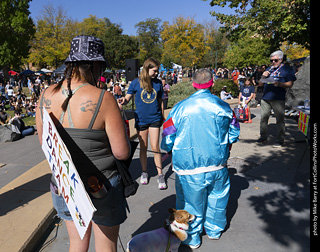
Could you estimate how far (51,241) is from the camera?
271 cm

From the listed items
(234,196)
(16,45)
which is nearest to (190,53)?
(16,45)

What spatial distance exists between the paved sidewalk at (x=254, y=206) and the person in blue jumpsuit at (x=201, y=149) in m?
0.41

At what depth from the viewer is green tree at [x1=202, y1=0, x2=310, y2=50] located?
26.3ft

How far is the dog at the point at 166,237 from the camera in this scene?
208cm

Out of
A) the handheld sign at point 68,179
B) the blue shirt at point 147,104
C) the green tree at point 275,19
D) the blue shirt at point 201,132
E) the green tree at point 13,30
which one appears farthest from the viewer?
the green tree at point 13,30

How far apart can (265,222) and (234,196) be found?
0.63m

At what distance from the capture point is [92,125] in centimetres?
141

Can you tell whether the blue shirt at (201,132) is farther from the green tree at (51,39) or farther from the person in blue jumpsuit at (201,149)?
the green tree at (51,39)

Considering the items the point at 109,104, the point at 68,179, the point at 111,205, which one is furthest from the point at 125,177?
the point at 109,104

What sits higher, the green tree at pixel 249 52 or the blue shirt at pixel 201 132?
the green tree at pixel 249 52

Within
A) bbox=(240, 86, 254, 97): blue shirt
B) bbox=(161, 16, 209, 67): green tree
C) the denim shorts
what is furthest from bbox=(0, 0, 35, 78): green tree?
the denim shorts

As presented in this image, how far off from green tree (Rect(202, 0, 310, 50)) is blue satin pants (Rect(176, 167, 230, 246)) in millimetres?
6728

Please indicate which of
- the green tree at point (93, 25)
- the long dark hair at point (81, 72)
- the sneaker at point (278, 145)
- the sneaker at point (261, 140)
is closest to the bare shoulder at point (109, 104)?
the long dark hair at point (81, 72)

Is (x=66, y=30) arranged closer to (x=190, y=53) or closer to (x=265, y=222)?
(x=190, y=53)
